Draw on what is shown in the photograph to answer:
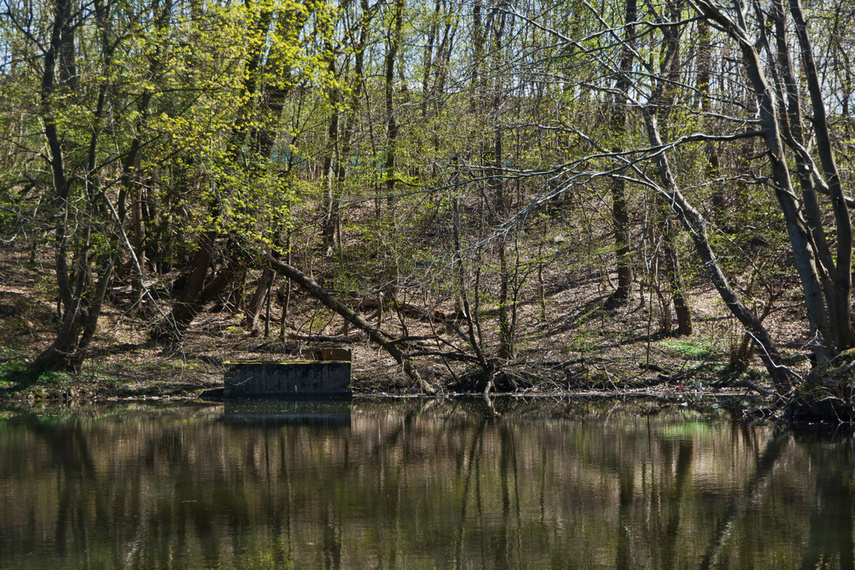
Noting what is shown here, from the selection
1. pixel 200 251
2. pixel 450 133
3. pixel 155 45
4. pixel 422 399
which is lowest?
pixel 422 399

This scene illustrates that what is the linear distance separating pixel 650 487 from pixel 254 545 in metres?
4.06

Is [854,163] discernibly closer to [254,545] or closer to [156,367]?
[254,545]

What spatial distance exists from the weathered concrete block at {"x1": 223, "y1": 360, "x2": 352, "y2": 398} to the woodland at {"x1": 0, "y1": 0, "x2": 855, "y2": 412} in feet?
4.63

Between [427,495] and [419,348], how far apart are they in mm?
11860

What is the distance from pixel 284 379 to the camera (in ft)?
60.4

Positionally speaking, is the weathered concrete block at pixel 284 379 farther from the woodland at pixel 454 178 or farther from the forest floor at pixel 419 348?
the woodland at pixel 454 178

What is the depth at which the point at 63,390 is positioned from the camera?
58.7 feet

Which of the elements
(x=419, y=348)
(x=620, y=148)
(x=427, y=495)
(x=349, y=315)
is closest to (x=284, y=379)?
(x=349, y=315)

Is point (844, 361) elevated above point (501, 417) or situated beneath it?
elevated above

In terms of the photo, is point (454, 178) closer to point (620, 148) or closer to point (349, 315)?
point (620, 148)

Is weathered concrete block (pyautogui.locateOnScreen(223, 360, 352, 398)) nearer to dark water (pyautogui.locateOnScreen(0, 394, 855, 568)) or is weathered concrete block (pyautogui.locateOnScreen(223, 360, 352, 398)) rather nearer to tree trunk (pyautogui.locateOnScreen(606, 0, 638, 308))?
dark water (pyautogui.locateOnScreen(0, 394, 855, 568))

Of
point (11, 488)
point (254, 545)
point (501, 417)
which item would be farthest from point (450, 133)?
point (254, 545)

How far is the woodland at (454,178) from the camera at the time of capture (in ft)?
42.2

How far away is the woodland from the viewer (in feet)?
42.2
